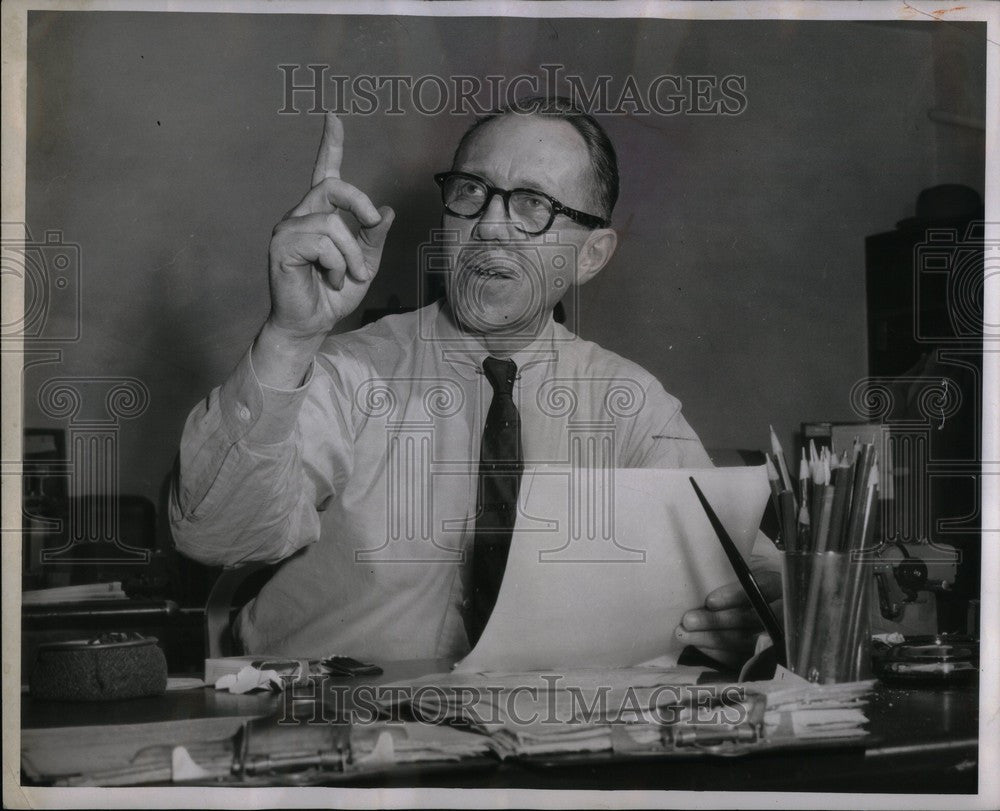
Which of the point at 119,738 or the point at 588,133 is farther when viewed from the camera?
the point at 588,133

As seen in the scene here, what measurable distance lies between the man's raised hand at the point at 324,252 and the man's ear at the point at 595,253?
22 centimetres

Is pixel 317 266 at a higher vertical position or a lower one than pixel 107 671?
higher

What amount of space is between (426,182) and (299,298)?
0.64 ft

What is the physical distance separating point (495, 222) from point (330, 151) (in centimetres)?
20

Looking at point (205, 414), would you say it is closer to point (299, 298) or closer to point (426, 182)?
point (299, 298)

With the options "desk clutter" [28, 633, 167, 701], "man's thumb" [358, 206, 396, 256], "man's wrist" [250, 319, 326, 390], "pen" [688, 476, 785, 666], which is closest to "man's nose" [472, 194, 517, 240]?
"man's thumb" [358, 206, 396, 256]

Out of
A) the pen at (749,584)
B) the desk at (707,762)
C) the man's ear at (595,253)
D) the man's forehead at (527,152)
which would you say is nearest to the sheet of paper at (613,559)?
the pen at (749,584)

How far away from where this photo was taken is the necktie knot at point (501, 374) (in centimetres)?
110

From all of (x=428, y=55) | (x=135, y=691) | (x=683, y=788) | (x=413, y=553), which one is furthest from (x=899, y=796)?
(x=428, y=55)

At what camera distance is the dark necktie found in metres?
1.08

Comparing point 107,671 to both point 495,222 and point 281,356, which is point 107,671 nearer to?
point 281,356

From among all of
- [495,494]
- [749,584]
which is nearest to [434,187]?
[495,494]

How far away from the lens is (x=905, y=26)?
3.75ft

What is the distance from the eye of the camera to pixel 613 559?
3.58 feet
